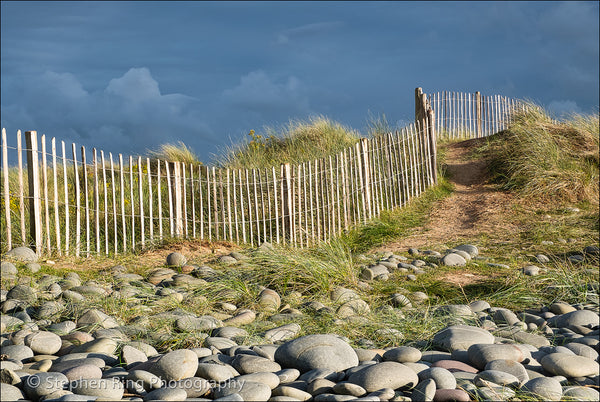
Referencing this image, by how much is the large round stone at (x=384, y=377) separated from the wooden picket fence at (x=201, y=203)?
4.70 meters

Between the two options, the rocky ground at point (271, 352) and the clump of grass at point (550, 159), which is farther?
the clump of grass at point (550, 159)

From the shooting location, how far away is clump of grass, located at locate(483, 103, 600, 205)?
423 inches

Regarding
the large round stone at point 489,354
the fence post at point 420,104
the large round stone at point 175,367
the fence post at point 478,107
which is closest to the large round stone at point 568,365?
the large round stone at point 489,354

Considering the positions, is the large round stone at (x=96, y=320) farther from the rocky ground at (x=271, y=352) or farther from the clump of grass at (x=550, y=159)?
the clump of grass at (x=550, y=159)

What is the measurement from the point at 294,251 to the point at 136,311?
243 centimetres

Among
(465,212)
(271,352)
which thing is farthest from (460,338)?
(465,212)

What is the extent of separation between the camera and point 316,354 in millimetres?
3238

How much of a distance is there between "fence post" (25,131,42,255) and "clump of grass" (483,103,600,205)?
318 inches

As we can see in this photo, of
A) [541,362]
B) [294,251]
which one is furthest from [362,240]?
[541,362]

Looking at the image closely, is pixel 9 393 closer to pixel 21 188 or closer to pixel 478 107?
pixel 21 188

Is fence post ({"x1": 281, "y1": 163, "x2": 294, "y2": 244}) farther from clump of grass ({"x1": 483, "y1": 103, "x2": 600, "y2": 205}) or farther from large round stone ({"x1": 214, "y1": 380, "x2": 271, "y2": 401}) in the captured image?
large round stone ({"x1": 214, "y1": 380, "x2": 271, "y2": 401})

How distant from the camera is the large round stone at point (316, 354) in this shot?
321 centimetres

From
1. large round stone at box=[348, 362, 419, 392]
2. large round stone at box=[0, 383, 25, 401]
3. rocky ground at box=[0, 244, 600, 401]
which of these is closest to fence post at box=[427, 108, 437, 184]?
rocky ground at box=[0, 244, 600, 401]

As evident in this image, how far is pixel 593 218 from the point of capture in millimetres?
9555
